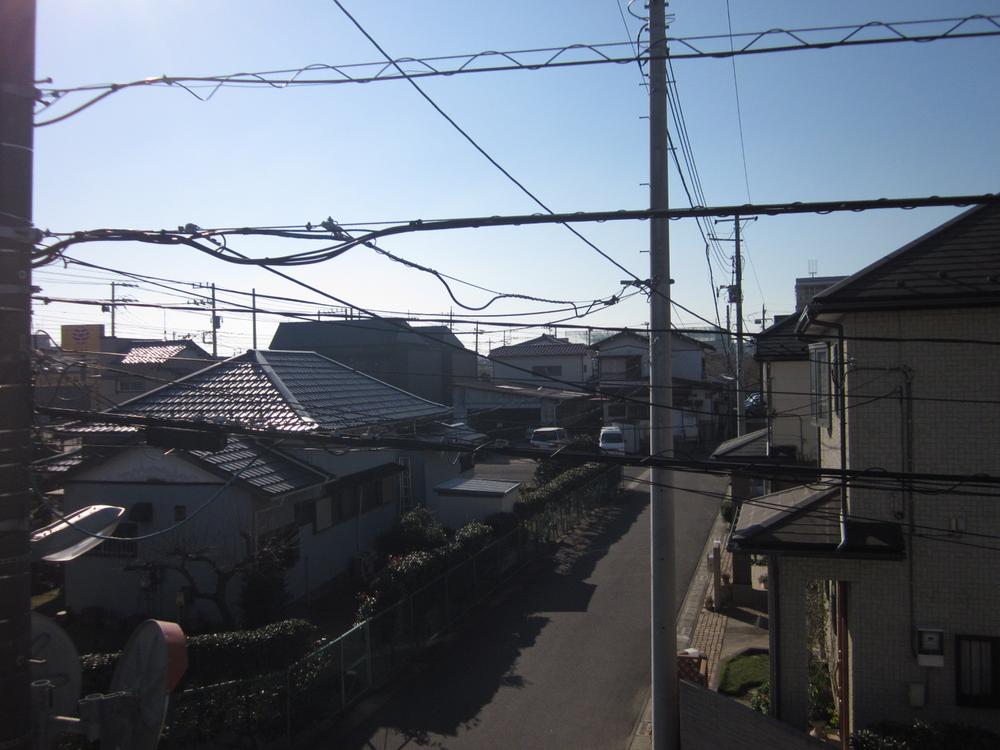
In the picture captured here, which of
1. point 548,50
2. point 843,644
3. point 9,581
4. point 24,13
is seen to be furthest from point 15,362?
point 843,644

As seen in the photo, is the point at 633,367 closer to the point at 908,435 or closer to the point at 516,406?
the point at 516,406

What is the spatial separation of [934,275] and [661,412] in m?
3.82

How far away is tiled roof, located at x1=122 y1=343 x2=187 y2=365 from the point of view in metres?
36.2

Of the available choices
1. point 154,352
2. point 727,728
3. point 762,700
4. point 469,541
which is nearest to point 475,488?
point 469,541

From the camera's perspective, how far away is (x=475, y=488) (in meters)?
21.0

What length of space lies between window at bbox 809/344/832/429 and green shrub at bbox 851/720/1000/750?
419 centimetres

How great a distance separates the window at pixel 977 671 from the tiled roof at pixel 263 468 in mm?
11040

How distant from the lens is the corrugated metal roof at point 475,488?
20516 mm

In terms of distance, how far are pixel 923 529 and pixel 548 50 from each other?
718cm

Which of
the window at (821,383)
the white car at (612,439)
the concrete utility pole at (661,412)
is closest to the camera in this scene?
the concrete utility pole at (661,412)

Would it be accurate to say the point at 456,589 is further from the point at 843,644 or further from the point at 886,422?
the point at 886,422

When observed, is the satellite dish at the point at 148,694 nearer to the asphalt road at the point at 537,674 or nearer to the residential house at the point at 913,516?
the asphalt road at the point at 537,674

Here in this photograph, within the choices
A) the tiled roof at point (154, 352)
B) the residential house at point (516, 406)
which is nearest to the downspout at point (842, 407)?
the residential house at point (516, 406)

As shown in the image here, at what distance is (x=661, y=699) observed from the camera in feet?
26.7
